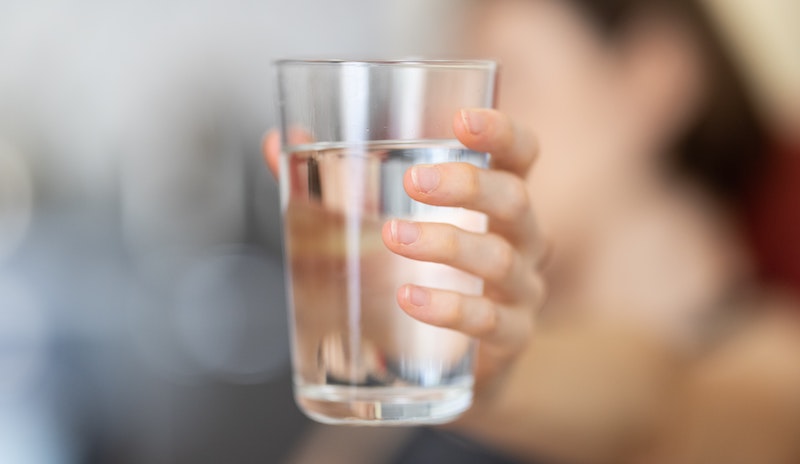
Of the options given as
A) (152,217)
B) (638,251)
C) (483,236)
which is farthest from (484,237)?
(152,217)

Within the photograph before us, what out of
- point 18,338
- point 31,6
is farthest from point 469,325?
point 31,6

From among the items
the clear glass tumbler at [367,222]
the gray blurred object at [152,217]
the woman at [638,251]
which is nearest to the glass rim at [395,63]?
the clear glass tumbler at [367,222]

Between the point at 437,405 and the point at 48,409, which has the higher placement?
the point at 437,405

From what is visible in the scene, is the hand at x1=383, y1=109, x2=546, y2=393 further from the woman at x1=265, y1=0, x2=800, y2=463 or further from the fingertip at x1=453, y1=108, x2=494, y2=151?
the woman at x1=265, y1=0, x2=800, y2=463

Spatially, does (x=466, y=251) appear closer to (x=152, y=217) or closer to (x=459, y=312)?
(x=459, y=312)

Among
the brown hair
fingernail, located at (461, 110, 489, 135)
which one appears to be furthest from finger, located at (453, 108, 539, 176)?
the brown hair

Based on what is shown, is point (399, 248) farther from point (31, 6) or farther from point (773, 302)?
point (31, 6)

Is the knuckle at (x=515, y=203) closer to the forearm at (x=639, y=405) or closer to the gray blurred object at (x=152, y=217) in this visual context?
the forearm at (x=639, y=405)
